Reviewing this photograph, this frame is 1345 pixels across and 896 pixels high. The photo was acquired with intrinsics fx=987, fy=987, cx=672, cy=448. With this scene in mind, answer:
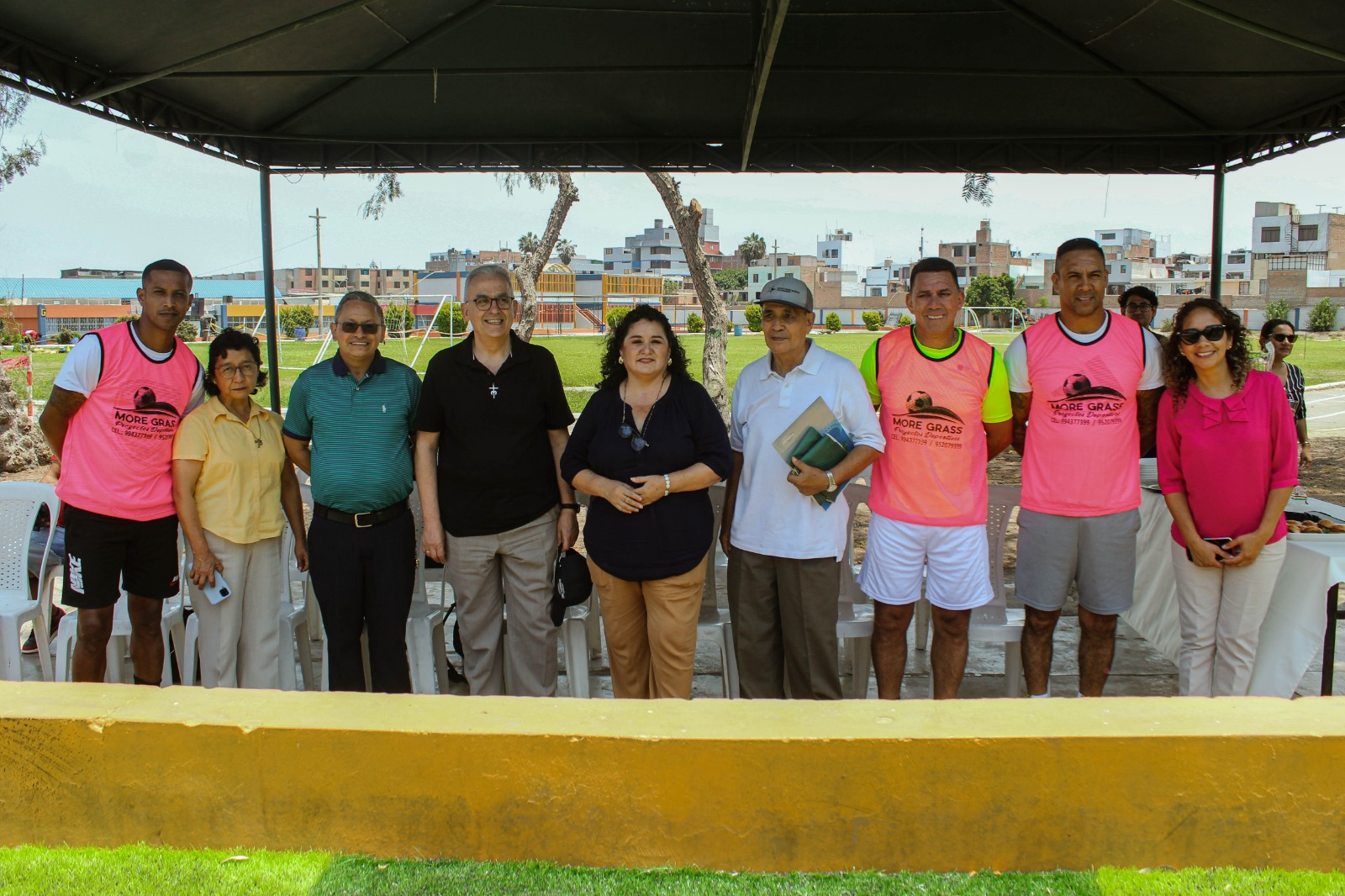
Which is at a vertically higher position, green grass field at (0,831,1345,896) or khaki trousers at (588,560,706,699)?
khaki trousers at (588,560,706,699)

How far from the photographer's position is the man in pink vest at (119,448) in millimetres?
3479

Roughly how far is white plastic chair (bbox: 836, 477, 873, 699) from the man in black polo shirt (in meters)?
1.18

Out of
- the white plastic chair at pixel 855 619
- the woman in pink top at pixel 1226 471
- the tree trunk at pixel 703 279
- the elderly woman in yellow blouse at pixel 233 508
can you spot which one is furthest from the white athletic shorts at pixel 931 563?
the tree trunk at pixel 703 279

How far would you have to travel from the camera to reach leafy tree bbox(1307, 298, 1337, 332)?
5075 centimetres

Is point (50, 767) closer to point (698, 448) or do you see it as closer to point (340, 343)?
point (340, 343)

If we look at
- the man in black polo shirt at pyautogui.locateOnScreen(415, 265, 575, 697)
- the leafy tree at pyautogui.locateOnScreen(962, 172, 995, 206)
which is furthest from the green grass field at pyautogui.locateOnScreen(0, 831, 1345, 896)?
the leafy tree at pyautogui.locateOnScreen(962, 172, 995, 206)

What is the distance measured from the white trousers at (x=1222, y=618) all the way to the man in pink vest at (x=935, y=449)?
31.0 inches

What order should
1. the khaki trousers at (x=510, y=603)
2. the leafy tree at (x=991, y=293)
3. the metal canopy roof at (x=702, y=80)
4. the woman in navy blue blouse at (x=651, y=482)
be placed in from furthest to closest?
the leafy tree at (x=991, y=293)
the metal canopy roof at (x=702, y=80)
the khaki trousers at (x=510, y=603)
the woman in navy blue blouse at (x=651, y=482)

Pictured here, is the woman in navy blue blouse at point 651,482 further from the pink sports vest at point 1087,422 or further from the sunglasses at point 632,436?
the pink sports vest at point 1087,422

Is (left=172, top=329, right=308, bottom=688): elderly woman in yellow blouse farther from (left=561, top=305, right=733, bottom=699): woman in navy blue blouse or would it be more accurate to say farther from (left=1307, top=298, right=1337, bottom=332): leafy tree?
(left=1307, top=298, right=1337, bottom=332): leafy tree

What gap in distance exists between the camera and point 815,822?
2570 mm

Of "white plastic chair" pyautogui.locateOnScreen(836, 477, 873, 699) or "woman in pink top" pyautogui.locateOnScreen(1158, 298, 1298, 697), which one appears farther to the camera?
"white plastic chair" pyautogui.locateOnScreen(836, 477, 873, 699)

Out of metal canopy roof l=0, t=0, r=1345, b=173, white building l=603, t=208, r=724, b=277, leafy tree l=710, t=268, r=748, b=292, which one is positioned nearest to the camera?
metal canopy roof l=0, t=0, r=1345, b=173

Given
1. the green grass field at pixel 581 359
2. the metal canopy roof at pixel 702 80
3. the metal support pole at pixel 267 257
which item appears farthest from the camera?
the green grass field at pixel 581 359
